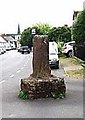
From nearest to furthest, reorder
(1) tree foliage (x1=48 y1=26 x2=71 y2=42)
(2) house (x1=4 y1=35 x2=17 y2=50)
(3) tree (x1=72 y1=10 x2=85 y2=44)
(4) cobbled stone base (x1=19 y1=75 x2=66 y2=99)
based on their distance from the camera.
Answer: (4) cobbled stone base (x1=19 y1=75 x2=66 y2=99) → (3) tree (x1=72 y1=10 x2=85 y2=44) → (1) tree foliage (x1=48 y1=26 x2=71 y2=42) → (2) house (x1=4 y1=35 x2=17 y2=50)

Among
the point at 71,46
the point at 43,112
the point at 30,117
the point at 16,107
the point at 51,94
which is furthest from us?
the point at 71,46

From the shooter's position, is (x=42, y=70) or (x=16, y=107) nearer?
(x=16, y=107)

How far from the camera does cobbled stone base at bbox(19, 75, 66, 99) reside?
13.5 metres

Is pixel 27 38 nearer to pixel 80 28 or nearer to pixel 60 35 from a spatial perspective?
pixel 60 35

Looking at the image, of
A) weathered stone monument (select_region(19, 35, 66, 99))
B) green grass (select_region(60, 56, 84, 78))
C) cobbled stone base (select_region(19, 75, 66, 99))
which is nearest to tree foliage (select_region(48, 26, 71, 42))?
green grass (select_region(60, 56, 84, 78))

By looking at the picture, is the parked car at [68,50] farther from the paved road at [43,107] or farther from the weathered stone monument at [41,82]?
the paved road at [43,107]

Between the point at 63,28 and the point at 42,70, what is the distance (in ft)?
223

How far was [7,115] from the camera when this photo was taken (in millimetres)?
10383

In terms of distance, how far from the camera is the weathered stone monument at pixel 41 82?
1348cm

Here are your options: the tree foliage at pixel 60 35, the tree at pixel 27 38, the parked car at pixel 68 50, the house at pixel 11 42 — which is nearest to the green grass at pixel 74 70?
the parked car at pixel 68 50

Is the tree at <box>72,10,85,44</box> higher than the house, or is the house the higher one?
the tree at <box>72,10,85,44</box>

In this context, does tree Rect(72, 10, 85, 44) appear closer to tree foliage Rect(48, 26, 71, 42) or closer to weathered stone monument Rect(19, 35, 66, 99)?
weathered stone monument Rect(19, 35, 66, 99)

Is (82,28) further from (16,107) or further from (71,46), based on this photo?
(71,46)

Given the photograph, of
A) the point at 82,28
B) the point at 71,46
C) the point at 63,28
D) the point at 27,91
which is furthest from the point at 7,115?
the point at 63,28
